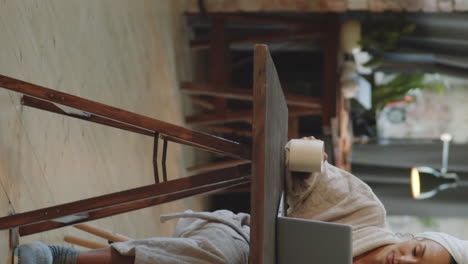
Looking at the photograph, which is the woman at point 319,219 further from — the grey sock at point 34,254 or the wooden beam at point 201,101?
the wooden beam at point 201,101

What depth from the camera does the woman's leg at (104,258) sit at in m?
1.70

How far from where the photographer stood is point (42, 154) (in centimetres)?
217

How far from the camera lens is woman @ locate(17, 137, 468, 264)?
1.71 meters

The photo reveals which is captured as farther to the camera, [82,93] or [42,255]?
[82,93]

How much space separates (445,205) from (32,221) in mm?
5787

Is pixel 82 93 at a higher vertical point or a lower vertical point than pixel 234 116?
higher

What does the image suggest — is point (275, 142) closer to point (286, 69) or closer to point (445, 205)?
point (286, 69)

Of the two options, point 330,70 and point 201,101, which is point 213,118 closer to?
point 201,101

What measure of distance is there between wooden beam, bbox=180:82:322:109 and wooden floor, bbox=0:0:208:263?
0.22 meters

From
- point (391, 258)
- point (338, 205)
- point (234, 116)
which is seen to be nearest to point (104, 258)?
point (338, 205)

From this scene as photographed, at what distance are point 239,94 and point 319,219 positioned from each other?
2.86 metres

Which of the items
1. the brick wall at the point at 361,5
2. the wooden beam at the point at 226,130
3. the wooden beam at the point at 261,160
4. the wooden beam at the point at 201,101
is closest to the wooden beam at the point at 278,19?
the brick wall at the point at 361,5

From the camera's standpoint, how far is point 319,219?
1.83 metres

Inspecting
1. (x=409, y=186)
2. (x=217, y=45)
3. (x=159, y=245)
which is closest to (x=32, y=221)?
(x=159, y=245)
